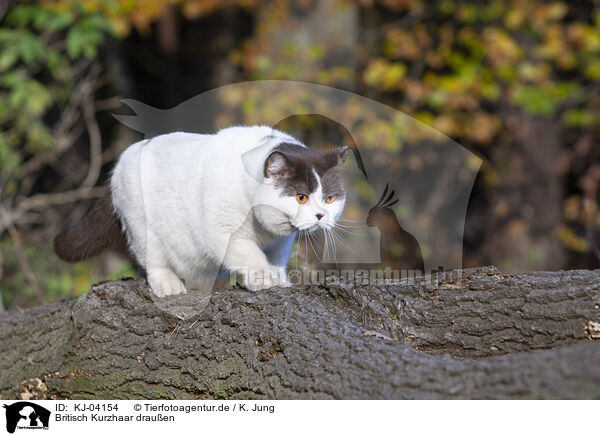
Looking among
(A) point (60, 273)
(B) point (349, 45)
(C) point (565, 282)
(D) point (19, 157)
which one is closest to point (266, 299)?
(C) point (565, 282)

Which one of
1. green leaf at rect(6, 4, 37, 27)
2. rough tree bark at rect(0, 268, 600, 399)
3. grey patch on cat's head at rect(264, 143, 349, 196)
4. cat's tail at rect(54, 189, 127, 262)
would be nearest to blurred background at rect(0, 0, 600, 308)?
green leaf at rect(6, 4, 37, 27)

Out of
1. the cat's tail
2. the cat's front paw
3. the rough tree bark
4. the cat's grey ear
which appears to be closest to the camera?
the rough tree bark

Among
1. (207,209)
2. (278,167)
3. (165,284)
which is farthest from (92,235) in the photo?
(278,167)

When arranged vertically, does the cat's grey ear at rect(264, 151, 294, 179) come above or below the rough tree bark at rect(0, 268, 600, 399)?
above

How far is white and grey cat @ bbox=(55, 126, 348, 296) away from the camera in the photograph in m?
2.62

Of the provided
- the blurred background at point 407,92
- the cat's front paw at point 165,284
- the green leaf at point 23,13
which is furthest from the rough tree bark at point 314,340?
the green leaf at point 23,13

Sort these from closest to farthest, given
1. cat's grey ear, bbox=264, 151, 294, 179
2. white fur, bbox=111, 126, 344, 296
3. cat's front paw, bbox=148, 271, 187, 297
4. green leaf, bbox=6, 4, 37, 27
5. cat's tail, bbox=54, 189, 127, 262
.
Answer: cat's grey ear, bbox=264, 151, 294, 179, white fur, bbox=111, 126, 344, 296, cat's front paw, bbox=148, 271, 187, 297, cat's tail, bbox=54, 189, 127, 262, green leaf, bbox=6, 4, 37, 27

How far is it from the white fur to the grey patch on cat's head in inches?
1.8

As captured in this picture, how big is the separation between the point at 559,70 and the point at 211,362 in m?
6.92

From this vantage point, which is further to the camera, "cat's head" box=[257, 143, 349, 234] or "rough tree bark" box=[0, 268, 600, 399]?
"cat's head" box=[257, 143, 349, 234]

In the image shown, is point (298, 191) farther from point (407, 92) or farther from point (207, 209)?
point (407, 92)
